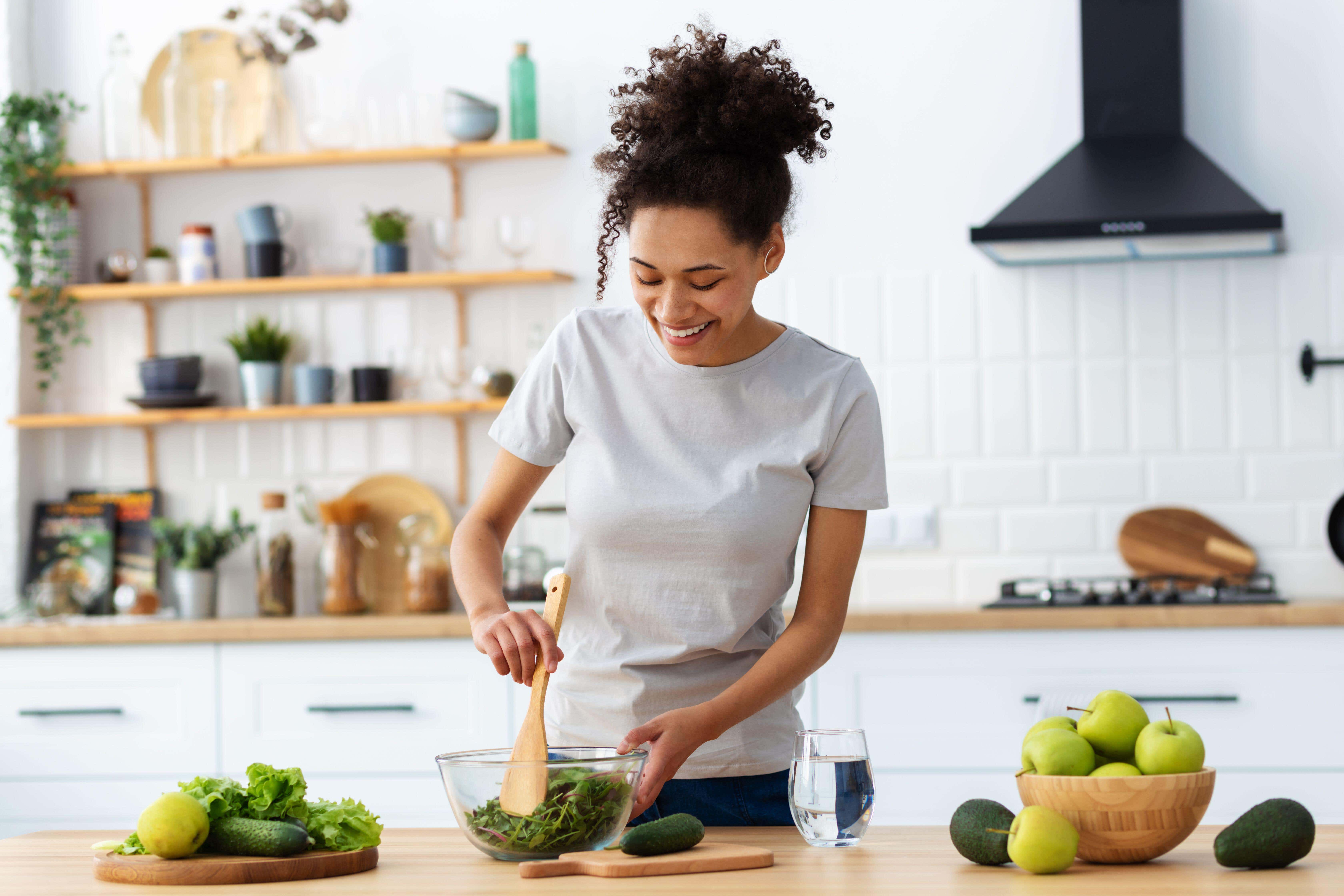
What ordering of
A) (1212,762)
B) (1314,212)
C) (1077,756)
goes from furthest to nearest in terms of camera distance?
1. (1314,212)
2. (1212,762)
3. (1077,756)

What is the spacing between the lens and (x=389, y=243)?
362 cm

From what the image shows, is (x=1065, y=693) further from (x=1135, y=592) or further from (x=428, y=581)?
(x=428, y=581)

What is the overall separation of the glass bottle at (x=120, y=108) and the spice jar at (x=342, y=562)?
111 cm

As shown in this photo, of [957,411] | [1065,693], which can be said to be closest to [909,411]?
[957,411]

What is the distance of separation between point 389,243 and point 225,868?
2.61 meters

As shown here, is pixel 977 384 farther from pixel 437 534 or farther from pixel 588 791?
pixel 588 791

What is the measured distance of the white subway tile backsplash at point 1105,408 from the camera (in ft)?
11.3

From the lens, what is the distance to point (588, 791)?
4.10 ft

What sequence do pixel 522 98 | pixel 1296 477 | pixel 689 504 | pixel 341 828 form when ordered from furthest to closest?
pixel 522 98
pixel 1296 477
pixel 689 504
pixel 341 828

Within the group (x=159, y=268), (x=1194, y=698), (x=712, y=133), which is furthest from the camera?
(x=159, y=268)

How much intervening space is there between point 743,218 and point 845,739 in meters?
0.59

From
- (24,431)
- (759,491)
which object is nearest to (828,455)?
(759,491)

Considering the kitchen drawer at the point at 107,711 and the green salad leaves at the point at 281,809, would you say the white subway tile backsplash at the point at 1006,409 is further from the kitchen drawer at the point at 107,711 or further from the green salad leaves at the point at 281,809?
the green salad leaves at the point at 281,809

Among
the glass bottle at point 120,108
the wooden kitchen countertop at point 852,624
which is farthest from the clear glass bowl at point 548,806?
the glass bottle at point 120,108
